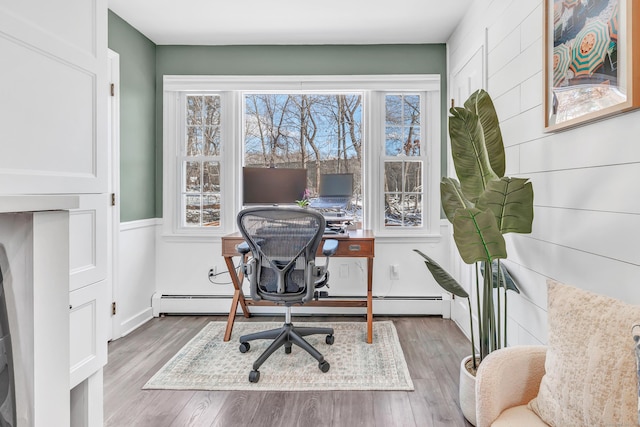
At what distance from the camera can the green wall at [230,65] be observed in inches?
128

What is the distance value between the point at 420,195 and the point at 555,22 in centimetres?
198

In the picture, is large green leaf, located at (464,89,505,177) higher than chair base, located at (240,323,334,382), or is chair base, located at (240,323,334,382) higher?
large green leaf, located at (464,89,505,177)

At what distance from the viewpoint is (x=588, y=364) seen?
38.6 inches

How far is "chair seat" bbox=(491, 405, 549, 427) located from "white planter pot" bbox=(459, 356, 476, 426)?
62 centimetres

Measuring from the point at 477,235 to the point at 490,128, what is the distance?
0.57m

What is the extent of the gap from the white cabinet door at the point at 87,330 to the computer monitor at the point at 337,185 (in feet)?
6.71

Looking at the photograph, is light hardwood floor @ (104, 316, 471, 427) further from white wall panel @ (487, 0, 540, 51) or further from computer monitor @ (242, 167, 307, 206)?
white wall panel @ (487, 0, 540, 51)

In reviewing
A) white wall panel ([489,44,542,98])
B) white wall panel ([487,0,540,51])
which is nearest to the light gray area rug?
white wall panel ([489,44,542,98])

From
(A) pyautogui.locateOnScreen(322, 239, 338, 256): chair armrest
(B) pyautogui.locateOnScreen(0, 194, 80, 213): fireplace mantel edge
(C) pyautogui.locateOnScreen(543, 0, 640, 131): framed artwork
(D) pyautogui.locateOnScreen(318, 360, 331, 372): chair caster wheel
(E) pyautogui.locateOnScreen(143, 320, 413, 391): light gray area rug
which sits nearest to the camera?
(B) pyautogui.locateOnScreen(0, 194, 80, 213): fireplace mantel edge

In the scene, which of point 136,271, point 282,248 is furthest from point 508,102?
point 136,271

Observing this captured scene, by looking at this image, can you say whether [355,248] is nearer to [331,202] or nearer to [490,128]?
[331,202]

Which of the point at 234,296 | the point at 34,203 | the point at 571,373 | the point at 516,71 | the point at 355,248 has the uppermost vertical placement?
the point at 516,71

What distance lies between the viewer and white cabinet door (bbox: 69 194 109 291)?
51.1 inches

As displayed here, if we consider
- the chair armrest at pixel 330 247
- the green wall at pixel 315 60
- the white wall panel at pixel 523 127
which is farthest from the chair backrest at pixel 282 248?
the green wall at pixel 315 60
